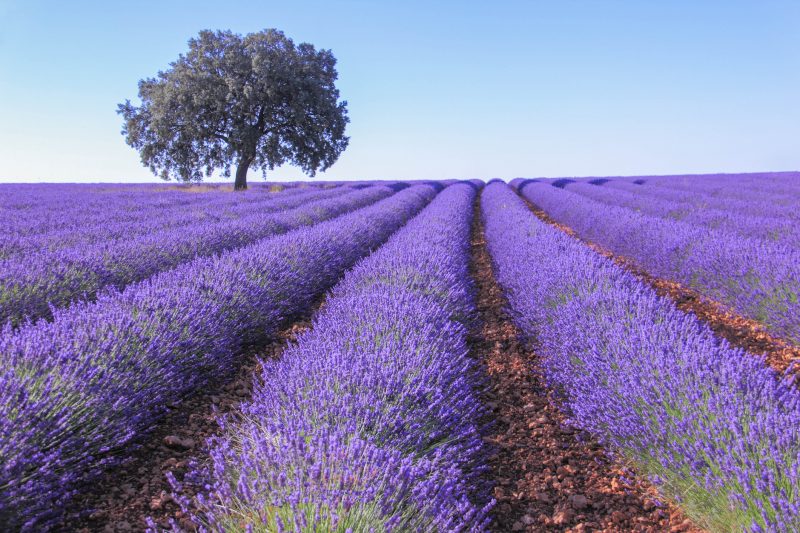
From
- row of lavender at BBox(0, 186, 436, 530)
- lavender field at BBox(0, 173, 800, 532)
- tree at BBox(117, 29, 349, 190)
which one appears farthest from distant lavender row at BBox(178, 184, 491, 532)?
Result: tree at BBox(117, 29, 349, 190)

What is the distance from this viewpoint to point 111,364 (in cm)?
255

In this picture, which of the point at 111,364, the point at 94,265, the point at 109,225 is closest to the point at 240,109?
the point at 109,225

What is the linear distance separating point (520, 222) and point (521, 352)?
4.53 meters

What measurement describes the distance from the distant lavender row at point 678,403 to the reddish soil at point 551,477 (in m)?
0.11

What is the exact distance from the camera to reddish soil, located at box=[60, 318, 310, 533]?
6.63ft

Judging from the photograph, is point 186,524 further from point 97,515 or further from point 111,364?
point 111,364

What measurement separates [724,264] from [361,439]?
4834mm

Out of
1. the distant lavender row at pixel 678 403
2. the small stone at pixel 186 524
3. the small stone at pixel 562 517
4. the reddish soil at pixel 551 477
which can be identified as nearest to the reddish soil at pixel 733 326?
the distant lavender row at pixel 678 403

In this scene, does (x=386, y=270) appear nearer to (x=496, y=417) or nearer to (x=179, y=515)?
(x=496, y=417)

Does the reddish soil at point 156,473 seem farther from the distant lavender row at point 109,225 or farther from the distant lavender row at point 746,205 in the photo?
the distant lavender row at point 746,205

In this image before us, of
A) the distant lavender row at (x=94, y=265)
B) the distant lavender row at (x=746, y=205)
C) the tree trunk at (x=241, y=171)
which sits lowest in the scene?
the distant lavender row at (x=94, y=265)

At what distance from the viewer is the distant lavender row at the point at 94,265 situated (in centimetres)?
392

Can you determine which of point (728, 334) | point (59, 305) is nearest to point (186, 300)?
point (59, 305)

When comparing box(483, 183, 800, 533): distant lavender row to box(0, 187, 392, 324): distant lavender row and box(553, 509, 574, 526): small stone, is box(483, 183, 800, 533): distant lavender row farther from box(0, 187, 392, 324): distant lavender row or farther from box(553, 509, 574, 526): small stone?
box(0, 187, 392, 324): distant lavender row
